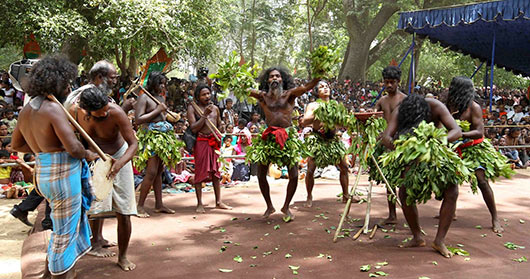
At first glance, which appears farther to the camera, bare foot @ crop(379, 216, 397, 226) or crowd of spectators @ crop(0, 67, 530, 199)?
crowd of spectators @ crop(0, 67, 530, 199)

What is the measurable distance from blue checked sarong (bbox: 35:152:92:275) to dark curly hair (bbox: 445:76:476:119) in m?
4.12

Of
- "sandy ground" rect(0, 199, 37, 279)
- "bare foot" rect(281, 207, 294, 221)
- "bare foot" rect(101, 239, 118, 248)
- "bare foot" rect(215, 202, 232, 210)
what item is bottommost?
"sandy ground" rect(0, 199, 37, 279)

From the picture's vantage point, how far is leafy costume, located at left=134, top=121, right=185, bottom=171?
5816 mm

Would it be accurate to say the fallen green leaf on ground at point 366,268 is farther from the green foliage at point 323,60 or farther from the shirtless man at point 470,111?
the green foliage at point 323,60

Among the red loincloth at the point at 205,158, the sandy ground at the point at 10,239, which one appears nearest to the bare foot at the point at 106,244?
the sandy ground at the point at 10,239

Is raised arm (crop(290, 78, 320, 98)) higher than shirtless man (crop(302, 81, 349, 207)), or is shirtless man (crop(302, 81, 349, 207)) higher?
raised arm (crop(290, 78, 320, 98))

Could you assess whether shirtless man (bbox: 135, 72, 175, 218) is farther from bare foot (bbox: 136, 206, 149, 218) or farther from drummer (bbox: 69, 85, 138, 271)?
drummer (bbox: 69, 85, 138, 271)

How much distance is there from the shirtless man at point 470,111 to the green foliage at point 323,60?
1.49 metres

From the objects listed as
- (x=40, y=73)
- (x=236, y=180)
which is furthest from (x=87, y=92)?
(x=236, y=180)

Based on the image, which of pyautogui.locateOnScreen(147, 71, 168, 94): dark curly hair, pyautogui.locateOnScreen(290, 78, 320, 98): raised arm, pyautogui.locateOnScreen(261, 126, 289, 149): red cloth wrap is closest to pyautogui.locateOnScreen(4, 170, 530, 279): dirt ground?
pyautogui.locateOnScreen(261, 126, 289, 149): red cloth wrap

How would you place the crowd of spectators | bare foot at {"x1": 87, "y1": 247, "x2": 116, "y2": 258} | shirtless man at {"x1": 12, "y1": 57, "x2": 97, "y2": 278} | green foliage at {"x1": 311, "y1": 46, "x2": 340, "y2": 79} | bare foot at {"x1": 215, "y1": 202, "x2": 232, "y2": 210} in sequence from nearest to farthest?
shirtless man at {"x1": 12, "y1": 57, "x2": 97, "y2": 278}
bare foot at {"x1": 87, "y1": 247, "x2": 116, "y2": 258}
green foliage at {"x1": 311, "y1": 46, "x2": 340, "y2": 79}
bare foot at {"x1": 215, "y1": 202, "x2": 232, "y2": 210}
the crowd of spectators

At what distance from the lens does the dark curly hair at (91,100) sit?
3.46m

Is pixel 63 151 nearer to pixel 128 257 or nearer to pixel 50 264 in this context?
pixel 50 264

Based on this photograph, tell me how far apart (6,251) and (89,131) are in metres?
1.79
